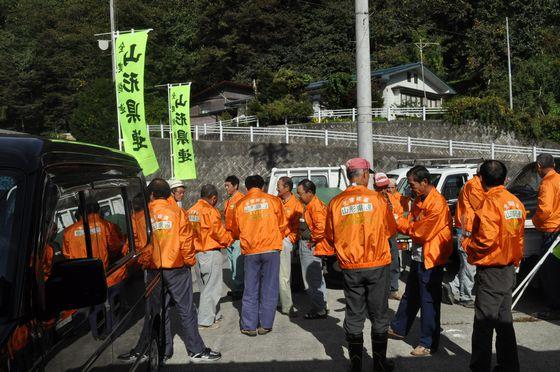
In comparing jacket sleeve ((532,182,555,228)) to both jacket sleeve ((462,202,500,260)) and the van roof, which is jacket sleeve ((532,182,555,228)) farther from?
the van roof

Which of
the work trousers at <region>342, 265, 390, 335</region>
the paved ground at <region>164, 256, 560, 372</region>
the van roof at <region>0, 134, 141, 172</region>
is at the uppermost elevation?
the van roof at <region>0, 134, 141, 172</region>

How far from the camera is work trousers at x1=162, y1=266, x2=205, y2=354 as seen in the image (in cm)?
610

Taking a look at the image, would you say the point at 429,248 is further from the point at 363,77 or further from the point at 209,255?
the point at 363,77

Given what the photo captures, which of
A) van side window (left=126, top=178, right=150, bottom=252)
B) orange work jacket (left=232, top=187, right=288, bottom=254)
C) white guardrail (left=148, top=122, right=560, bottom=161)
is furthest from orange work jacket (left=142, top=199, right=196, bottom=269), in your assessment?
white guardrail (left=148, top=122, right=560, bottom=161)

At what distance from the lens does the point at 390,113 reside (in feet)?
112

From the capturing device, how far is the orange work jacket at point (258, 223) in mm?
7414

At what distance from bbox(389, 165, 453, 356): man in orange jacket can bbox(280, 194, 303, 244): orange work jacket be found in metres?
2.54

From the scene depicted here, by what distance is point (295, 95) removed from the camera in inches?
1677

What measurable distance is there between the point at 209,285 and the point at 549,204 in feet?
14.2

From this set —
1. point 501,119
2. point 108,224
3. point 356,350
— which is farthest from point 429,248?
point 501,119

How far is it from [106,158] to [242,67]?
5121 centimetres

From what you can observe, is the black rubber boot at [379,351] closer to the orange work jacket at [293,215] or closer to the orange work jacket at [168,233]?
the orange work jacket at [168,233]

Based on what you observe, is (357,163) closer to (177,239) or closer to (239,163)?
(177,239)

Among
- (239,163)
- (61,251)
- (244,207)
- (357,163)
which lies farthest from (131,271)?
(239,163)
